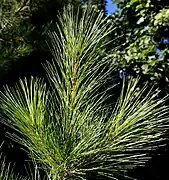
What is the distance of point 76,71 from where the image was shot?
2.87 feet

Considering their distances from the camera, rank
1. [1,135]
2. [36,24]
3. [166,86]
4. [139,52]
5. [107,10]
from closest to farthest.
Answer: [1,135], [36,24], [166,86], [139,52], [107,10]

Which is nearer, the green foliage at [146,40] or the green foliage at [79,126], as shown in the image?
the green foliage at [79,126]

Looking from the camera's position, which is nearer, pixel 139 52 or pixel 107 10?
pixel 139 52

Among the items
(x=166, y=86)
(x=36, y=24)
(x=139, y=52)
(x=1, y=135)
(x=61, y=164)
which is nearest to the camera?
(x=61, y=164)

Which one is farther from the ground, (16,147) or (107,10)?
(107,10)

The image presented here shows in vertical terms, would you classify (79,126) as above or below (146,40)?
below

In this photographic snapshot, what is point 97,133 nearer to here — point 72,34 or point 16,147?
point 72,34

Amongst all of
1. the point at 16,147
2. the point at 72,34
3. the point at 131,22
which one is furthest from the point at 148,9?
the point at 72,34

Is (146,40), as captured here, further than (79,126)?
Yes

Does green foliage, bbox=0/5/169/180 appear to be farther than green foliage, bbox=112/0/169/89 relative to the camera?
No

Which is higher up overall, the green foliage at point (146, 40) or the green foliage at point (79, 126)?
the green foliage at point (146, 40)

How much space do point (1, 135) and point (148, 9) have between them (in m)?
2.57

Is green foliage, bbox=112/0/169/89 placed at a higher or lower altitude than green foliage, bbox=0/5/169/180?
higher

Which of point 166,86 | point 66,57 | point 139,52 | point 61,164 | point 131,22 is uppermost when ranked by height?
point 131,22
